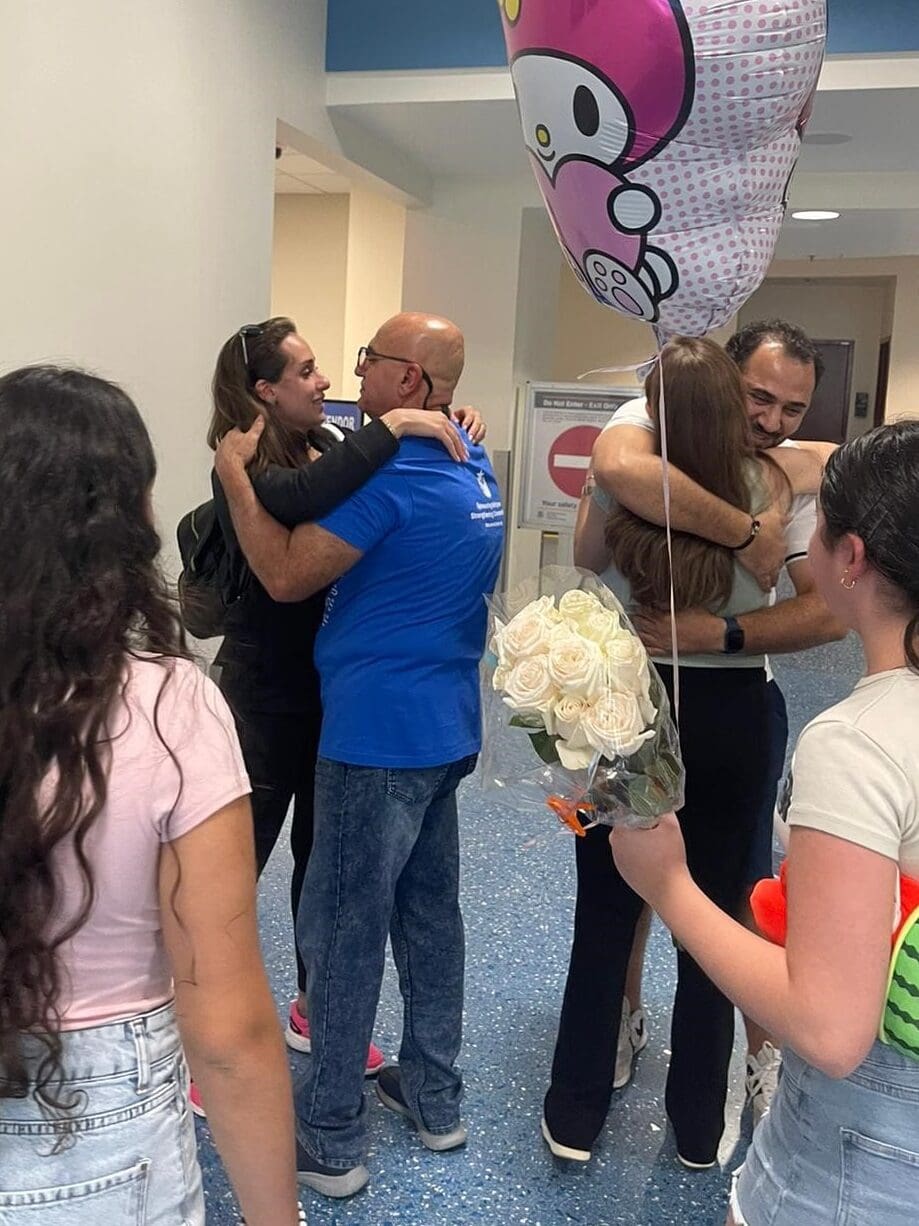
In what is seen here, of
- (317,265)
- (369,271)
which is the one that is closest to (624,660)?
(369,271)

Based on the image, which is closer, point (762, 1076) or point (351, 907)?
point (351, 907)

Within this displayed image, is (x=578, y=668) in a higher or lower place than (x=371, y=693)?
higher

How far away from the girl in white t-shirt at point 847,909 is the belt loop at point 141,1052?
1.58ft

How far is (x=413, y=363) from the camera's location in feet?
6.24

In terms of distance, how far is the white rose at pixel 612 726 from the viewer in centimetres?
108

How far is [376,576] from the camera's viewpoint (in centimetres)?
176

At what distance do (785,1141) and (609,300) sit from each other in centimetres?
113

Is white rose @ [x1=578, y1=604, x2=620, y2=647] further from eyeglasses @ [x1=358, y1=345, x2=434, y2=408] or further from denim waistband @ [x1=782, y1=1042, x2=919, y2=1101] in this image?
eyeglasses @ [x1=358, y1=345, x2=434, y2=408]

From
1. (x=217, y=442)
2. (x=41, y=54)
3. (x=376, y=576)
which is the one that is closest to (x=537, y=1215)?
(x=376, y=576)

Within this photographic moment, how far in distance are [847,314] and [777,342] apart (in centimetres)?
915

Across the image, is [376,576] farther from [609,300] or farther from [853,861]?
[853,861]

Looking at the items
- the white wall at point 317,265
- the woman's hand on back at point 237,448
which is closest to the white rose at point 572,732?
the woman's hand on back at point 237,448

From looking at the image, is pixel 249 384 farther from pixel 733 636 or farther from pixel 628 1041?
pixel 628 1041

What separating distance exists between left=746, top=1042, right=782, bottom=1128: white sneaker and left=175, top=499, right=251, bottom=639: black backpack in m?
1.34
